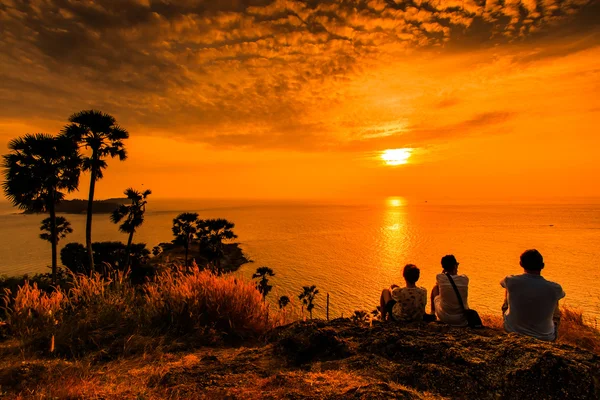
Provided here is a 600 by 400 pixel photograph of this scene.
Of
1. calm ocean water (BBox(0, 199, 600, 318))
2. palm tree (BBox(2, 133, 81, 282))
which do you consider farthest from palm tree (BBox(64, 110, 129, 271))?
calm ocean water (BBox(0, 199, 600, 318))

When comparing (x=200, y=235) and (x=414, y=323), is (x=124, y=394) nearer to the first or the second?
(x=414, y=323)

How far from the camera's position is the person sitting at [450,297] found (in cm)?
516

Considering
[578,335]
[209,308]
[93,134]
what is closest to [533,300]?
[578,335]

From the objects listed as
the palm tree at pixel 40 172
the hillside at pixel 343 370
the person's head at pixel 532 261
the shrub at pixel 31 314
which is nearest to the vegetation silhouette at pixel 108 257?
the palm tree at pixel 40 172

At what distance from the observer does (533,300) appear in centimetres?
447

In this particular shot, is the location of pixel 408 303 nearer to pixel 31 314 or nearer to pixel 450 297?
pixel 450 297

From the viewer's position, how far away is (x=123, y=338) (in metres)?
4.75

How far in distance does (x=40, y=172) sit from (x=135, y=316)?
22576 mm

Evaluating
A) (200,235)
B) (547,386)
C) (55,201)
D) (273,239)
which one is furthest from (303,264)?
(547,386)

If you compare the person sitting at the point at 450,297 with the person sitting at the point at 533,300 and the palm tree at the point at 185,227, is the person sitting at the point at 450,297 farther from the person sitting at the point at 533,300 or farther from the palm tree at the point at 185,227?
the palm tree at the point at 185,227

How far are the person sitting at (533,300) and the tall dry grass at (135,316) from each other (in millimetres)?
4059

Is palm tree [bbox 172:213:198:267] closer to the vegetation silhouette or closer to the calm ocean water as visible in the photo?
the vegetation silhouette

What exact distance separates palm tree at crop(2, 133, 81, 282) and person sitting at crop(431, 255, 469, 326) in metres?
24.6

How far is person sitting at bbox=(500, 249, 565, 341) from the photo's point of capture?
4449 millimetres
